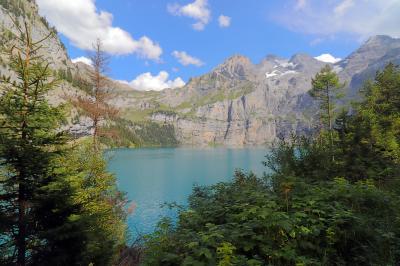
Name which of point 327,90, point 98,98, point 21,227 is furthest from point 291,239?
point 327,90

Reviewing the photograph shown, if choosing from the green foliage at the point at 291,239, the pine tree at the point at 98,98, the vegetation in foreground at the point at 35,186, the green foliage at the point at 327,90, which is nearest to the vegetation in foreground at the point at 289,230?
the green foliage at the point at 291,239

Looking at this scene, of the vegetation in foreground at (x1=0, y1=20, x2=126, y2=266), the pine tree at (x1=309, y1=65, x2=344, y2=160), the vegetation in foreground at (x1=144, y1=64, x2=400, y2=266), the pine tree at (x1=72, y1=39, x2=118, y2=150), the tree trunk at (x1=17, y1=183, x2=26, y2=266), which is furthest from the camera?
the pine tree at (x1=309, y1=65, x2=344, y2=160)

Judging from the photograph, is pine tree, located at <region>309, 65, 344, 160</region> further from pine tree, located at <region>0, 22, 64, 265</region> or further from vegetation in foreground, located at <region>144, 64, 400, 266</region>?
pine tree, located at <region>0, 22, 64, 265</region>

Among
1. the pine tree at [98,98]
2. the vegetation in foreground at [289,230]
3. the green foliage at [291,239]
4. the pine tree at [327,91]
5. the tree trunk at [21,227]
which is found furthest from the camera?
the pine tree at [327,91]

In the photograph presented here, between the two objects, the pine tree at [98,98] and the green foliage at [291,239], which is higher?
the pine tree at [98,98]

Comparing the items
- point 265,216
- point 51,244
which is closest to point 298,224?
point 265,216

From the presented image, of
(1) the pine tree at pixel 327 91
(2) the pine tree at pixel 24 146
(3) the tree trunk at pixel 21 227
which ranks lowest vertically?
(3) the tree trunk at pixel 21 227

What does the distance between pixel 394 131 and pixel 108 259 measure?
79.7ft

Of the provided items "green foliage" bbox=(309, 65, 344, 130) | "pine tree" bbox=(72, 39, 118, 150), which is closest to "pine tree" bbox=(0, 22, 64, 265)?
"pine tree" bbox=(72, 39, 118, 150)

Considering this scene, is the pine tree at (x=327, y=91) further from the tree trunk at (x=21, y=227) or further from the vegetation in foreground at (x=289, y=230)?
the tree trunk at (x=21, y=227)

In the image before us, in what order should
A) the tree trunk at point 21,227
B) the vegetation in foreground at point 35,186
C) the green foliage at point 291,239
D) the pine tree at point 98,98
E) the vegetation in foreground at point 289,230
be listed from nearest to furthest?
the green foliage at point 291,239
the vegetation in foreground at point 289,230
the tree trunk at point 21,227
the vegetation in foreground at point 35,186
the pine tree at point 98,98

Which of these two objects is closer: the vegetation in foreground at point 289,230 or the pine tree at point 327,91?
the vegetation in foreground at point 289,230

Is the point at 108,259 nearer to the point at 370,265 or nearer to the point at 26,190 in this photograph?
the point at 26,190

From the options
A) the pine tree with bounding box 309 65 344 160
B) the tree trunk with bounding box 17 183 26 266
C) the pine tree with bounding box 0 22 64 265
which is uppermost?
the pine tree with bounding box 309 65 344 160
